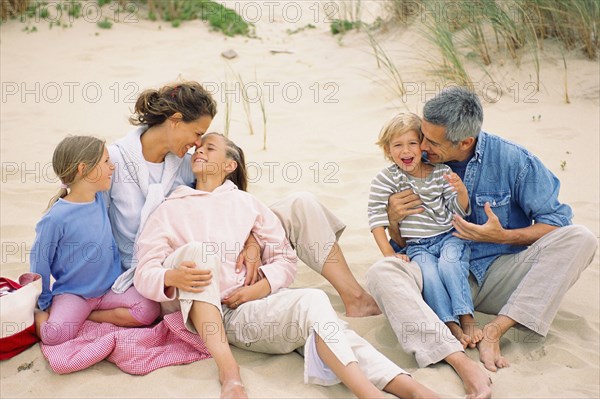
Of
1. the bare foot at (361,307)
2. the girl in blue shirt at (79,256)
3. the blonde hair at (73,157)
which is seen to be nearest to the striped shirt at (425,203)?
the bare foot at (361,307)

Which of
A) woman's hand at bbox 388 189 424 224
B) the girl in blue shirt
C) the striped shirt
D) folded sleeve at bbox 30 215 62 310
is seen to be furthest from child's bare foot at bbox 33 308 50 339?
woman's hand at bbox 388 189 424 224

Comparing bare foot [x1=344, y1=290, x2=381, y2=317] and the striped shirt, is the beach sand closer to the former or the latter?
bare foot [x1=344, y1=290, x2=381, y2=317]

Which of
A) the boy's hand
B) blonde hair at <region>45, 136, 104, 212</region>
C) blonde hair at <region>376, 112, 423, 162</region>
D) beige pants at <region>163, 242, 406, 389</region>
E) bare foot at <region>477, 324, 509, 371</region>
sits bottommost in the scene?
bare foot at <region>477, 324, 509, 371</region>

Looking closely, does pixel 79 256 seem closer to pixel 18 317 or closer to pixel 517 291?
pixel 18 317

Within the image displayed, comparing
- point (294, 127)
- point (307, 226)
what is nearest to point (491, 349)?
point (307, 226)

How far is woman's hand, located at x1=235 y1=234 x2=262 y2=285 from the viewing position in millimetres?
3334

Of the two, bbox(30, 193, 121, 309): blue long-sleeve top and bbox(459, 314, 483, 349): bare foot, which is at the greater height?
bbox(30, 193, 121, 309): blue long-sleeve top

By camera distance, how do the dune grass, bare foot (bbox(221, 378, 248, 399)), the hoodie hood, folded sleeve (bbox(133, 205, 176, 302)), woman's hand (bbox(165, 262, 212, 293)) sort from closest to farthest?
bare foot (bbox(221, 378, 248, 399)) < woman's hand (bbox(165, 262, 212, 293)) < folded sleeve (bbox(133, 205, 176, 302)) < the hoodie hood < the dune grass

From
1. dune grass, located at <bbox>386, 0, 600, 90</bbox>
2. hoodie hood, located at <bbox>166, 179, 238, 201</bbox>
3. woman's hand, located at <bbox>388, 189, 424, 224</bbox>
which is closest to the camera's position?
hoodie hood, located at <bbox>166, 179, 238, 201</bbox>

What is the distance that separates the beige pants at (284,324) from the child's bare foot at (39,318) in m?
0.58

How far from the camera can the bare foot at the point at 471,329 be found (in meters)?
3.28

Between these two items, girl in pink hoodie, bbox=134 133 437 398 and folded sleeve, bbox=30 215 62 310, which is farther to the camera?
folded sleeve, bbox=30 215 62 310

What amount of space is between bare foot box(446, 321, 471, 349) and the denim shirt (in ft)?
0.96

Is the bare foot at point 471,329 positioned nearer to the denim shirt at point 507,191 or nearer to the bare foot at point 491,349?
the bare foot at point 491,349
